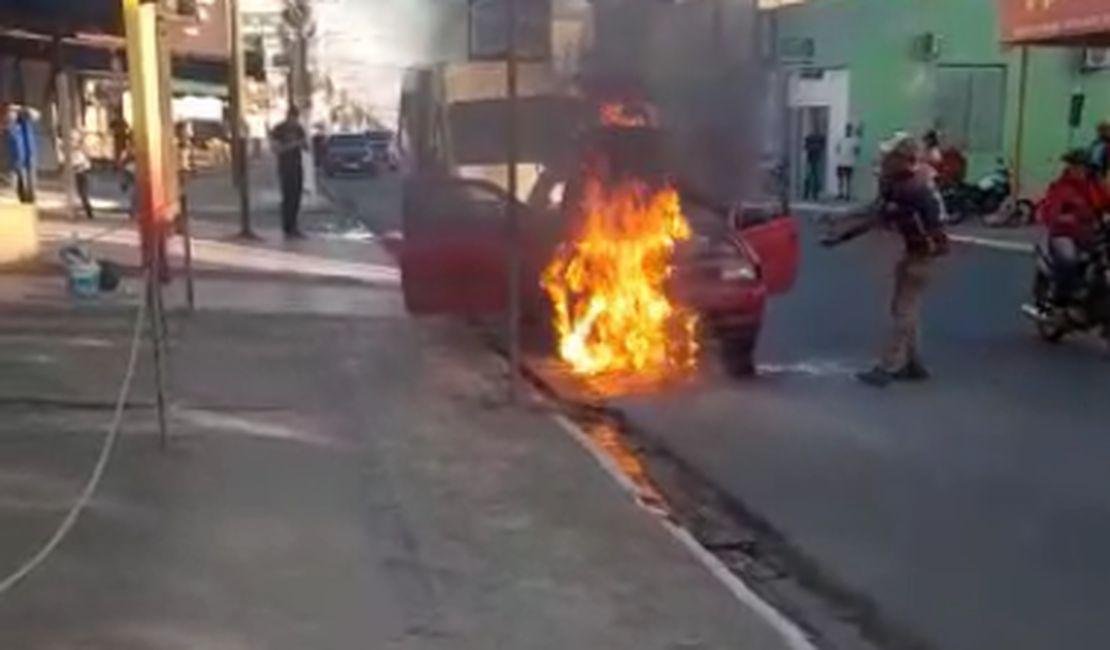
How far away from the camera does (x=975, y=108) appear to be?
31500 millimetres

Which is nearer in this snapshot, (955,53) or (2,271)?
(2,271)

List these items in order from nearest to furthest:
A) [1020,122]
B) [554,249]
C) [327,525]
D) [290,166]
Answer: [327,525] → [554,249] → [290,166] → [1020,122]

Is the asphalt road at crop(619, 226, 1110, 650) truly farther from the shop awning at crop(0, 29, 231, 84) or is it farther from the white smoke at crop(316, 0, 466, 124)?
the shop awning at crop(0, 29, 231, 84)

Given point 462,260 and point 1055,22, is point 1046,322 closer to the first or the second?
point 462,260

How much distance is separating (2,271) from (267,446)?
29.8 feet

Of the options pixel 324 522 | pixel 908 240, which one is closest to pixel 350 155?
pixel 908 240

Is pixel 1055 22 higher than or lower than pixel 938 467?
higher

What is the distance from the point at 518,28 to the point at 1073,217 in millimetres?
5072

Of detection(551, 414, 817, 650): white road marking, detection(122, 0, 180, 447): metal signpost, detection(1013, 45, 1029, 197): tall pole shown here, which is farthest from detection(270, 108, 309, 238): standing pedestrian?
detection(551, 414, 817, 650): white road marking

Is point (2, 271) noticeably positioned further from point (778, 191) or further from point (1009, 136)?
point (1009, 136)

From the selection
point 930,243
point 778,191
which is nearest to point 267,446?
point 930,243

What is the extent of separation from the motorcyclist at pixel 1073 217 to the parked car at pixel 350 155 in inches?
1388

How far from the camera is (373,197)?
35781 millimetres

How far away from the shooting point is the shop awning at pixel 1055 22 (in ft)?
53.7
